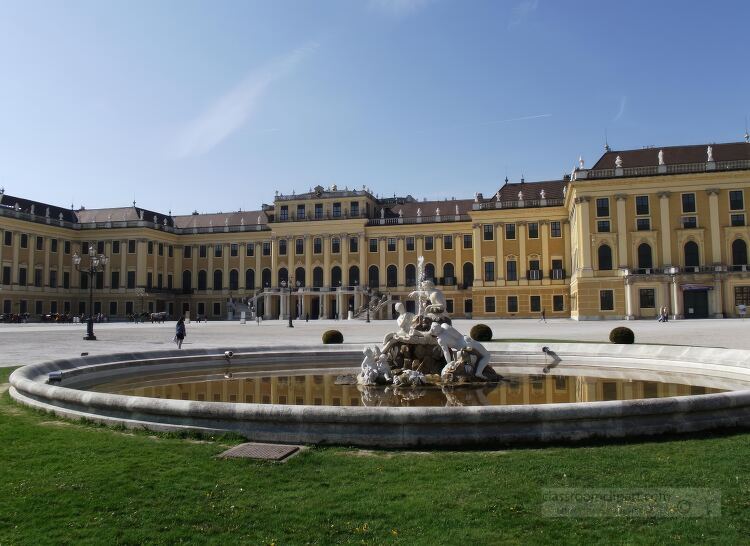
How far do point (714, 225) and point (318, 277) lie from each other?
43.1 meters

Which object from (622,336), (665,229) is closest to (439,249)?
(665,229)

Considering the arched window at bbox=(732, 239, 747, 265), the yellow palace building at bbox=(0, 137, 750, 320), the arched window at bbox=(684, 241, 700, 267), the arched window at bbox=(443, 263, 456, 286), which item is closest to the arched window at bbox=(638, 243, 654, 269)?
the yellow palace building at bbox=(0, 137, 750, 320)

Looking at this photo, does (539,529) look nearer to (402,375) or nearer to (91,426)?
(91,426)

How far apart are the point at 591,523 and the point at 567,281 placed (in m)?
58.6

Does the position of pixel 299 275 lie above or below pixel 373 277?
above

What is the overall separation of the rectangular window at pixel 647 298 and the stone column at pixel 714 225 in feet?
17.9

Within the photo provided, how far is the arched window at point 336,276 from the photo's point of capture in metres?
73.4

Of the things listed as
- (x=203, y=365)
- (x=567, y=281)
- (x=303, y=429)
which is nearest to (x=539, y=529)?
(x=303, y=429)

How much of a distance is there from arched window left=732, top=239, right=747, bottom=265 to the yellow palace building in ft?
0.26

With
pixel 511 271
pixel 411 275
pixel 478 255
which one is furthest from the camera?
pixel 411 275

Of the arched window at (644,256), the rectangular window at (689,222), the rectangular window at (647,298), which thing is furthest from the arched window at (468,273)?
the rectangular window at (689,222)

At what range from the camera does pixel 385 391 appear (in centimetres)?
1154

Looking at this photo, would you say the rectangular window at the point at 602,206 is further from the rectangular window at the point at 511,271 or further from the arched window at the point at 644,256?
the rectangular window at the point at 511,271

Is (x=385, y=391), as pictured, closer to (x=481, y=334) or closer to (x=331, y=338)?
(x=331, y=338)
